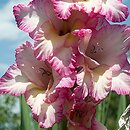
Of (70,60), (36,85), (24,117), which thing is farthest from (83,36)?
(24,117)

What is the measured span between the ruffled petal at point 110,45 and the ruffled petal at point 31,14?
0.12 m

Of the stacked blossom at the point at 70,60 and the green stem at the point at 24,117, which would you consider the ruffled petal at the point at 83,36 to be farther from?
the green stem at the point at 24,117

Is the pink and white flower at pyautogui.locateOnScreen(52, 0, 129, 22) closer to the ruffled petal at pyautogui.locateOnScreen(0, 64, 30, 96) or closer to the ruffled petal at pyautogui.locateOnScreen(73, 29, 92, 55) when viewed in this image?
the ruffled petal at pyautogui.locateOnScreen(73, 29, 92, 55)

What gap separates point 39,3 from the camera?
1.07 metres

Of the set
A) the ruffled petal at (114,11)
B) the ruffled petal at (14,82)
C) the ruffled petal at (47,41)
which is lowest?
the ruffled petal at (14,82)

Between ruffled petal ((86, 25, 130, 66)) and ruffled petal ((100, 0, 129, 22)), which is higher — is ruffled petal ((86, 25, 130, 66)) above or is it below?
below

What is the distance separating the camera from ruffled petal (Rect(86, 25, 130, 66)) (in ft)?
3.47

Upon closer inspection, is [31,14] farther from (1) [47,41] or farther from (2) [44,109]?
(2) [44,109]

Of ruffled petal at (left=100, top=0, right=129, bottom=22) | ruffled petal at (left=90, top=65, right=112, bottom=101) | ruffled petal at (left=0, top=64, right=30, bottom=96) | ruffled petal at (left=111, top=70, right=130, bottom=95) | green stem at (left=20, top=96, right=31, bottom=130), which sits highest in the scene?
ruffled petal at (left=100, top=0, right=129, bottom=22)

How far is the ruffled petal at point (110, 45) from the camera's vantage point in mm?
1058

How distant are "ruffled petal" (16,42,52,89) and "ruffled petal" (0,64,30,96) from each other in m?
0.01

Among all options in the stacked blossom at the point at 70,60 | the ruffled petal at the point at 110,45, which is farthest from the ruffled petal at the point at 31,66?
the ruffled petal at the point at 110,45

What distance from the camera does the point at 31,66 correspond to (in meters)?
1.10

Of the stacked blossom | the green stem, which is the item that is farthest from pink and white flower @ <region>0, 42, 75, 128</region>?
the green stem
